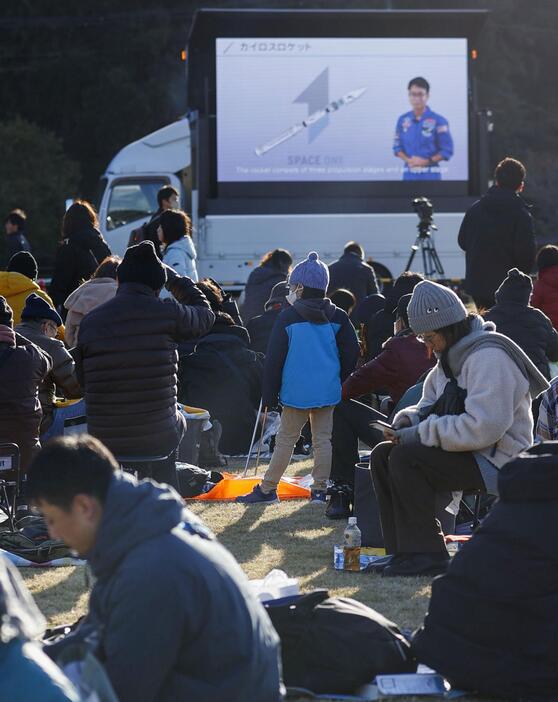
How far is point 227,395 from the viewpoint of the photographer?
33.6ft

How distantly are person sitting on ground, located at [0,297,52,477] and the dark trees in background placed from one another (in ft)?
87.6

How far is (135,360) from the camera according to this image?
6.43 meters

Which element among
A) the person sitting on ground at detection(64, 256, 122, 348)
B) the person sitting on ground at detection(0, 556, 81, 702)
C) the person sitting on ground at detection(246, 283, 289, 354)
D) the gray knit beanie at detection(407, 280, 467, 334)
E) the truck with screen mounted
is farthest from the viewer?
the truck with screen mounted

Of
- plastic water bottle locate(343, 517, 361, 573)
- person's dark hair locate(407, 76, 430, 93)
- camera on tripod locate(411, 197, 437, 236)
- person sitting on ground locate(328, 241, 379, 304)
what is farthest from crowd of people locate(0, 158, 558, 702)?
person's dark hair locate(407, 76, 430, 93)

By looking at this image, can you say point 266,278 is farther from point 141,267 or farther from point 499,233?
point 141,267

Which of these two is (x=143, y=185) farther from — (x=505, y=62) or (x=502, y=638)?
(x=505, y=62)

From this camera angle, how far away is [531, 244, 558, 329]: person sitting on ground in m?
10.6

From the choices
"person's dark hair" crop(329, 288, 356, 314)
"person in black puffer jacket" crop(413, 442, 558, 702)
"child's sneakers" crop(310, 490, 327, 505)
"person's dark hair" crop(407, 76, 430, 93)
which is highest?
"person's dark hair" crop(407, 76, 430, 93)

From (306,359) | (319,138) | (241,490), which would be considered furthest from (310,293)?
(319,138)

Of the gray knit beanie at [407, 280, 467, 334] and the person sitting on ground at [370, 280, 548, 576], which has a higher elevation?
the gray knit beanie at [407, 280, 467, 334]

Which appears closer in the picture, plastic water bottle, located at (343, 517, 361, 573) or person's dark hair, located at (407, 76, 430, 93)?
plastic water bottle, located at (343, 517, 361, 573)

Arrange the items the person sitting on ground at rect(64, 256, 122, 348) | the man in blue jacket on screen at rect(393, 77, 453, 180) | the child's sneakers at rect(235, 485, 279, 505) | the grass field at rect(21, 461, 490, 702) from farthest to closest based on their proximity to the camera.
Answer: the man in blue jacket on screen at rect(393, 77, 453, 180), the person sitting on ground at rect(64, 256, 122, 348), the child's sneakers at rect(235, 485, 279, 505), the grass field at rect(21, 461, 490, 702)

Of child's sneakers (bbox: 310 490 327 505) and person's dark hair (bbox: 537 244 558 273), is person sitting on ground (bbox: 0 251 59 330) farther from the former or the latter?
person's dark hair (bbox: 537 244 558 273)

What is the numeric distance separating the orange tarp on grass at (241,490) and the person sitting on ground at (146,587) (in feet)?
17.5
